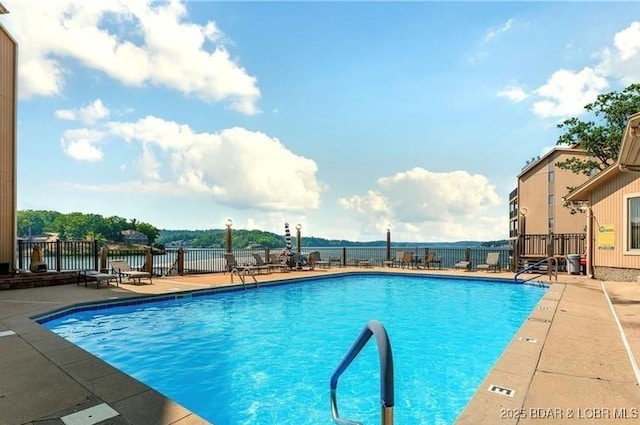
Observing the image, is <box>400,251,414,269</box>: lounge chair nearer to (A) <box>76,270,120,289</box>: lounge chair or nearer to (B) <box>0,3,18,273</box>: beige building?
(A) <box>76,270,120,289</box>: lounge chair

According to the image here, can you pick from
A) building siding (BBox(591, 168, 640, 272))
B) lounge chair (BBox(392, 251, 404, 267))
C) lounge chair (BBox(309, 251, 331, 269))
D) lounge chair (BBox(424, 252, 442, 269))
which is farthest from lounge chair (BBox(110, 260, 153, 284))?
building siding (BBox(591, 168, 640, 272))

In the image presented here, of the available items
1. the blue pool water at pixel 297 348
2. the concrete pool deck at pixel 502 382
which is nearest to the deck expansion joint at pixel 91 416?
the concrete pool deck at pixel 502 382

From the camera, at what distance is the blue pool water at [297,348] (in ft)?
13.1

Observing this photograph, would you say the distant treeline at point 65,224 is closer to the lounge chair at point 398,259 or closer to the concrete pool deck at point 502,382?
the lounge chair at point 398,259

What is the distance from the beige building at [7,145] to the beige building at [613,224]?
1745cm

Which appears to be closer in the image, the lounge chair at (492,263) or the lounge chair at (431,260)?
the lounge chair at (492,263)

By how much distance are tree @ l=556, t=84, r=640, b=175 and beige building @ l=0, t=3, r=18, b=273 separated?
2188 cm

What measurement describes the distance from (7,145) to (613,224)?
1855 cm

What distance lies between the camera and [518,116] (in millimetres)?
12820

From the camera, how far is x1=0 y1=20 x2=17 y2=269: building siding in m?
10.6

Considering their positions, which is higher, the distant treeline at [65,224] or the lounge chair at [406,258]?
the distant treeline at [65,224]

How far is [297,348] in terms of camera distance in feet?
19.1

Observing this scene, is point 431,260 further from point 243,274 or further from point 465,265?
point 243,274

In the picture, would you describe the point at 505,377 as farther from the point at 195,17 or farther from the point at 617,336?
the point at 195,17
